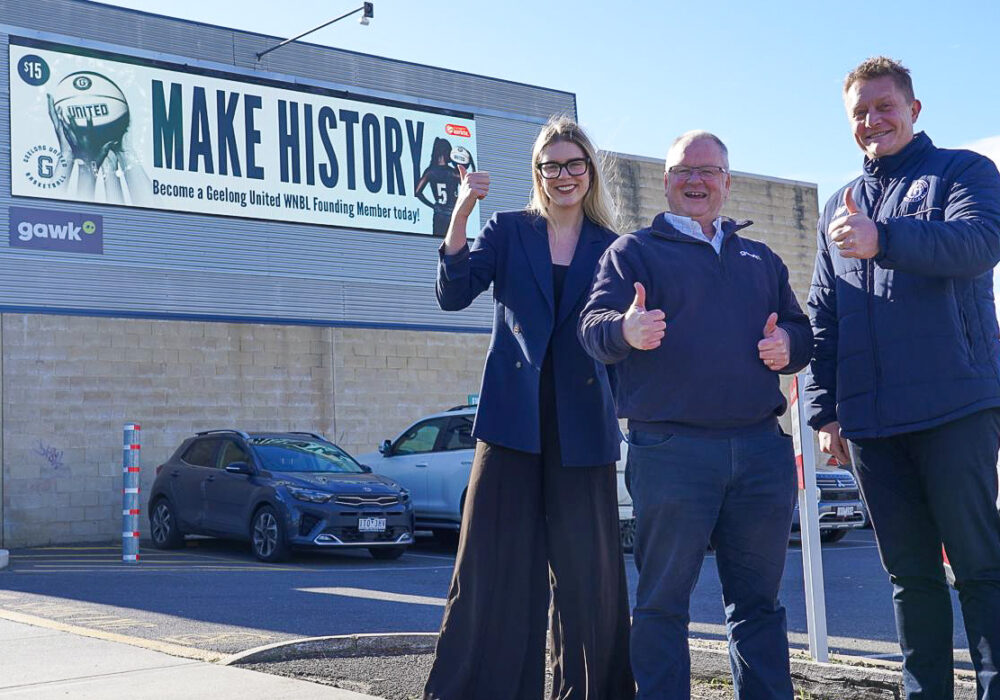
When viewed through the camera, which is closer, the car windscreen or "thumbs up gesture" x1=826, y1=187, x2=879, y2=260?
"thumbs up gesture" x1=826, y1=187, x2=879, y2=260

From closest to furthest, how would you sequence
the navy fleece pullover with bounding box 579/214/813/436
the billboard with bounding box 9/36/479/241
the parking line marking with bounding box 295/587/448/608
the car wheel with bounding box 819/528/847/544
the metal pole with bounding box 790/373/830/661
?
the navy fleece pullover with bounding box 579/214/813/436, the metal pole with bounding box 790/373/830/661, the parking line marking with bounding box 295/587/448/608, the car wheel with bounding box 819/528/847/544, the billboard with bounding box 9/36/479/241

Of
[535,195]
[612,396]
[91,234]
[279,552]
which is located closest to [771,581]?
[612,396]

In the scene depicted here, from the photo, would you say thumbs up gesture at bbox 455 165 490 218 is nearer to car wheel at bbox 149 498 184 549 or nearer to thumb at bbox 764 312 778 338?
thumb at bbox 764 312 778 338

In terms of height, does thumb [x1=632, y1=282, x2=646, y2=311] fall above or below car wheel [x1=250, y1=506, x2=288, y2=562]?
above

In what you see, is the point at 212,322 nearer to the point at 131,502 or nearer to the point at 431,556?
the point at 131,502

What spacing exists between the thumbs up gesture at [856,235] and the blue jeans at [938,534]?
1.91 ft

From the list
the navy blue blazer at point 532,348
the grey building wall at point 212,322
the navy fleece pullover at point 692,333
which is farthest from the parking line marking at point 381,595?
the grey building wall at point 212,322

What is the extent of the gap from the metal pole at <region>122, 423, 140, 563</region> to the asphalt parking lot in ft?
0.65

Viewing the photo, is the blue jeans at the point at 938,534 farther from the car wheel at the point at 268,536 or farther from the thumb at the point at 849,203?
the car wheel at the point at 268,536

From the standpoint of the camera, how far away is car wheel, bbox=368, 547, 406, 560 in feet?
45.2

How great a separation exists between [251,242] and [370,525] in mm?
7668

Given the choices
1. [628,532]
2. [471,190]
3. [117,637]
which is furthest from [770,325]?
[628,532]

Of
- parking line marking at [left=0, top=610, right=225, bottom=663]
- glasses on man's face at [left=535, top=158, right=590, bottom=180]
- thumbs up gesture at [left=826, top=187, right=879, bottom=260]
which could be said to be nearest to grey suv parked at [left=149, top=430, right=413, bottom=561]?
parking line marking at [left=0, top=610, right=225, bottom=663]

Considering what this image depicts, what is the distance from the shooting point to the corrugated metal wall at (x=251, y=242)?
17.7 metres
